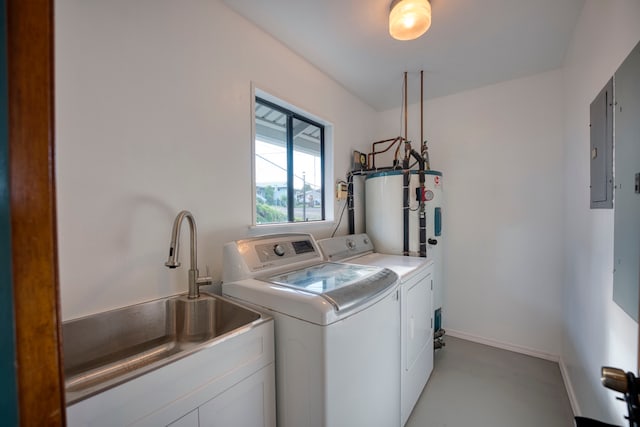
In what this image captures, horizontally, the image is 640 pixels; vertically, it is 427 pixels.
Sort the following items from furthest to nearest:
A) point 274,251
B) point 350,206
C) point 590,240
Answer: point 350,206 → point 274,251 → point 590,240

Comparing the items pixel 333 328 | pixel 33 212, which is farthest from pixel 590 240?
pixel 33 212

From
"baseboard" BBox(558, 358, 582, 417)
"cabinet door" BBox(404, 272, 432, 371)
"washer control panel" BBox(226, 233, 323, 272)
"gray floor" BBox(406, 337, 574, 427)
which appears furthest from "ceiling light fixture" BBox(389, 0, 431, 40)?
"baseboard" BBox(558, 358, 582, 417)

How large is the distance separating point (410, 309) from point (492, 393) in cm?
104

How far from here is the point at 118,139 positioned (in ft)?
3.84

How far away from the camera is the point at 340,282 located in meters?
1.33

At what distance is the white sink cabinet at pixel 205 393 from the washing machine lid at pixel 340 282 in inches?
10.7

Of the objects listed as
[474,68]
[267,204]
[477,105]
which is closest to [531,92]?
[477,105]

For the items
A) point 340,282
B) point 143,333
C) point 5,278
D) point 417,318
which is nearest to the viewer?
point 5,278

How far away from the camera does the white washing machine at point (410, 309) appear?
1595 millimetres

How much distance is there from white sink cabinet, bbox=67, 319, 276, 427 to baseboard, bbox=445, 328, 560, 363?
2408 mm

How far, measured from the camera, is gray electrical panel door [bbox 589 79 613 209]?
1.13m

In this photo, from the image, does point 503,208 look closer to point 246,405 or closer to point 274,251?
point 274,251

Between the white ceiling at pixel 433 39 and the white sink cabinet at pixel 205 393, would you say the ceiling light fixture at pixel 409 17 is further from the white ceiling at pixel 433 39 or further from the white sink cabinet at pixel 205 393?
the white sink cabinet at pixel 205 393

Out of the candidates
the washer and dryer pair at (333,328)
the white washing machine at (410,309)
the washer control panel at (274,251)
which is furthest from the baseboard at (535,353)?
the washer control panel at (274,251)
